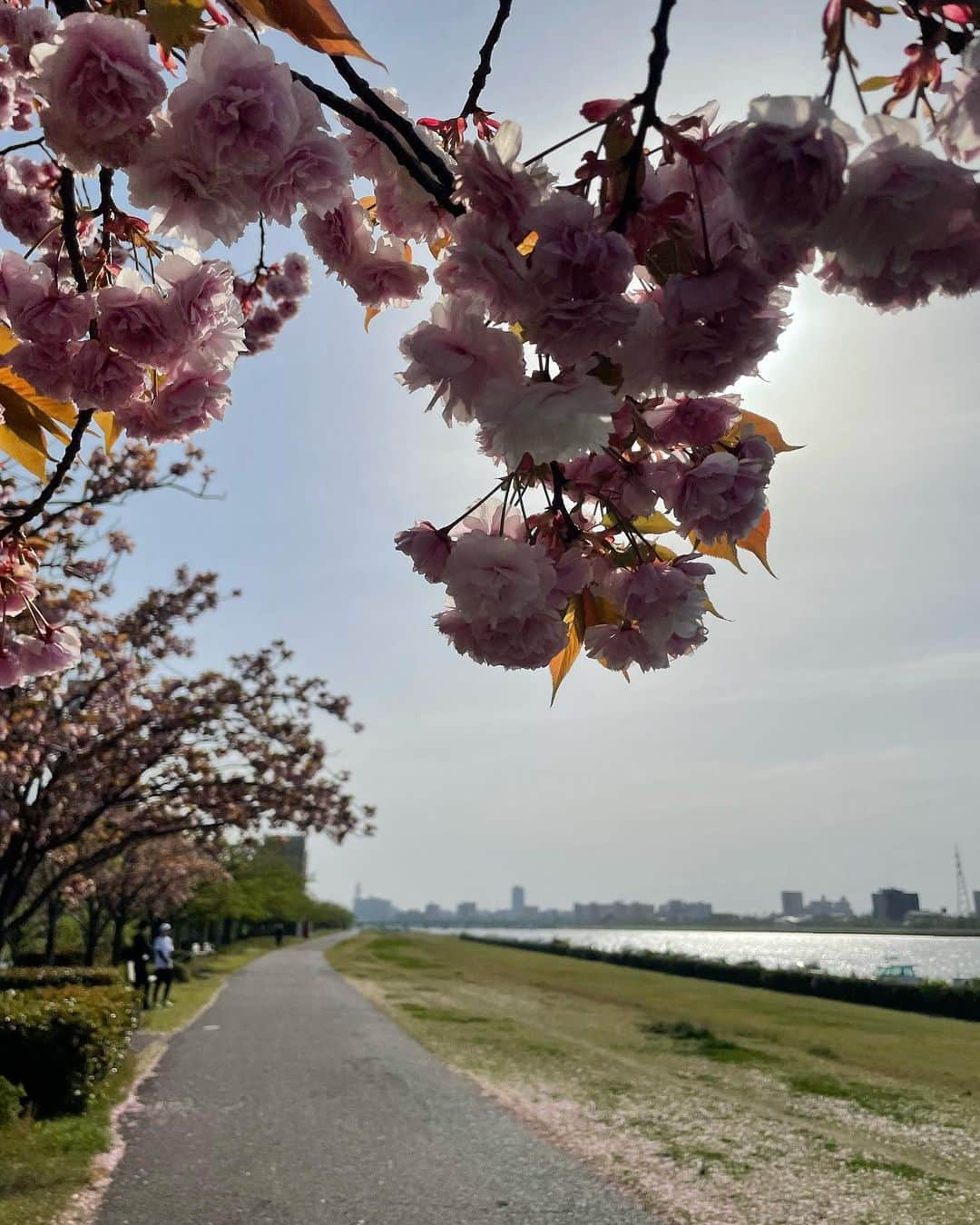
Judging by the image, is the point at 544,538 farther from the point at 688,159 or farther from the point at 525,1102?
the point at 525,1102

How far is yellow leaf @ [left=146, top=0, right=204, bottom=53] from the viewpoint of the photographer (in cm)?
126

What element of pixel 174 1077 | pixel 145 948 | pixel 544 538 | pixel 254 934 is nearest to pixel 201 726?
pixel 174 1077

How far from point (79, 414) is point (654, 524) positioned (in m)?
1.40

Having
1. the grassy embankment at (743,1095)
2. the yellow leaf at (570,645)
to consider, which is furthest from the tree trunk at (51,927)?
the yellow leaf at (570,645)

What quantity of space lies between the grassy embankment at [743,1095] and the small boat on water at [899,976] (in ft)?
3.00

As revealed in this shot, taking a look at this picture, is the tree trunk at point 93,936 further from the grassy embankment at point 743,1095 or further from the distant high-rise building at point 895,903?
the distant high-rise building at point 895,903

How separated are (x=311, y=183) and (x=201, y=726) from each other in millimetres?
12080

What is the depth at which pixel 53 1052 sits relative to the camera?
26.6 feet

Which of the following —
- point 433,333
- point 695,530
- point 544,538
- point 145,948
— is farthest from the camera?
point 145,948

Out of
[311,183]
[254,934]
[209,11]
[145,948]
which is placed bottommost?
[254,934]

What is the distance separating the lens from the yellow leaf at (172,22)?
4.12 ft

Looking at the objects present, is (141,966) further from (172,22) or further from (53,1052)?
(172,22)

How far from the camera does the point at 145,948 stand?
57.7 ft

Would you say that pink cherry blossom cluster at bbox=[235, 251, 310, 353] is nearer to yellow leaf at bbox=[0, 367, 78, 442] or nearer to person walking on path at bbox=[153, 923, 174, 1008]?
yellow leaf at bbox=[0, 367, 78, 442]
